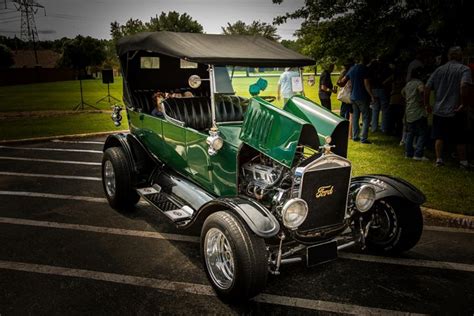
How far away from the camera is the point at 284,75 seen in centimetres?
428

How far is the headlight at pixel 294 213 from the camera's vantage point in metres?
3.00

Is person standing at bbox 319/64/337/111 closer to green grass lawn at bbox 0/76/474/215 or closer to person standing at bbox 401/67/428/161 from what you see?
green grass lawn at bbox 0/76/474/215

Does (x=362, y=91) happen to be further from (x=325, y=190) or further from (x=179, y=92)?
(x=325, y=190)

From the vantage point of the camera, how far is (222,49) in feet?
13.6

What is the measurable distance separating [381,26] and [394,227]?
6085mm

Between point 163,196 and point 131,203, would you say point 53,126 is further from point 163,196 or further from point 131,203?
point 163,196

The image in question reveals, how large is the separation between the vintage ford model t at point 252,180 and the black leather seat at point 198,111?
1 cm

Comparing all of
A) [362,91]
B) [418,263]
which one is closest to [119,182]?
[418,263]

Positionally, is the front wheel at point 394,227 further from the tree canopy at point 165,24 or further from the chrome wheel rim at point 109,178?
the tree canopy at point 165,24

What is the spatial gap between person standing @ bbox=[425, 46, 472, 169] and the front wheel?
3.51 metres

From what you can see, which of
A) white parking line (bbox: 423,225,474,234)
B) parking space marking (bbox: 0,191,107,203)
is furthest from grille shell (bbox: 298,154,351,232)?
parking space marking (bbox: 0,191,107,203)

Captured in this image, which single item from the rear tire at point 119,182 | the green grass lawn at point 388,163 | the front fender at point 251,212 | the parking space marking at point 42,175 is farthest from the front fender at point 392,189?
the parking space marking at point 42,175

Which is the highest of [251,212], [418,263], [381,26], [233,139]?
[381,26]

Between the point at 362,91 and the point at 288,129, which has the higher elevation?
the point at 362,91
